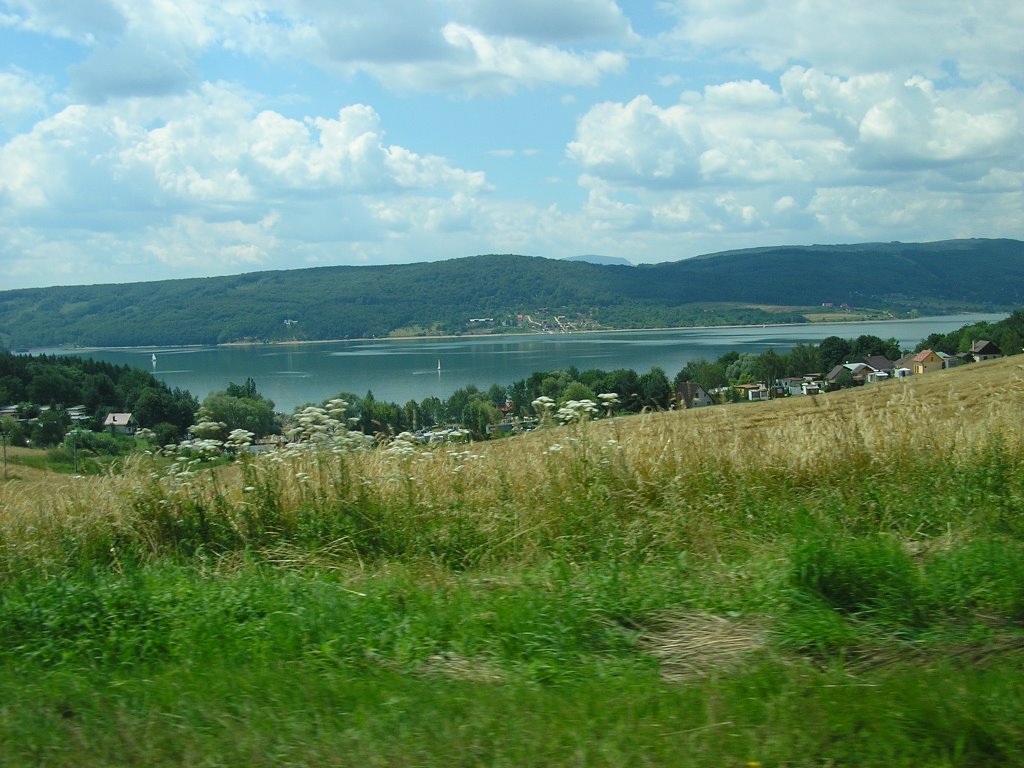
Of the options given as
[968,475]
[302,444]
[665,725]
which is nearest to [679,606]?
[665,725]

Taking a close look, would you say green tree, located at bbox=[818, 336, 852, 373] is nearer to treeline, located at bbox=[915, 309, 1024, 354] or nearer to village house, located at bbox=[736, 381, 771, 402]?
treeline, located at bbox=[915, 309, 1024, 354]

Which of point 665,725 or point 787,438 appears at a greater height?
point 787,438

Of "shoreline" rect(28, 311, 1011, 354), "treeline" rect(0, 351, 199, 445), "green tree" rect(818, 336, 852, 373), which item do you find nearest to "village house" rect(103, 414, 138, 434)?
"treeline" rect(0, 351, 199, 445)

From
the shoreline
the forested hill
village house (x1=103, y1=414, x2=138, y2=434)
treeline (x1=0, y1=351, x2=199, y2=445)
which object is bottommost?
village house (x1=103, y1=414, x2=138, y2=434)

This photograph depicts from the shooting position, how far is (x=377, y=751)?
347 centimetres

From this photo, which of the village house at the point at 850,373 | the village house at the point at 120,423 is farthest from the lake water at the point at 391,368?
the village house at the point at 850,373

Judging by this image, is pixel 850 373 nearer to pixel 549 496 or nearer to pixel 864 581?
pixel 549 496

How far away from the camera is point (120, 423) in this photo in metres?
14.5

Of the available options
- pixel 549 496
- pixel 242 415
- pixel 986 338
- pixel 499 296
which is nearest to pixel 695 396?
pixel 549 496

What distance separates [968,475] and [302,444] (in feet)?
18.6

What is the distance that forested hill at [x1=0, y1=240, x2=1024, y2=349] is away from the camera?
214ft

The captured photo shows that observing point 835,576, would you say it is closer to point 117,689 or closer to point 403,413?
point 117,689

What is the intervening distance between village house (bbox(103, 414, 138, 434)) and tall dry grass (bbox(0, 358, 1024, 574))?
519 cm

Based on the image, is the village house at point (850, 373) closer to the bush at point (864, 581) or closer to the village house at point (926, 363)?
the village house at point (926, 363)
